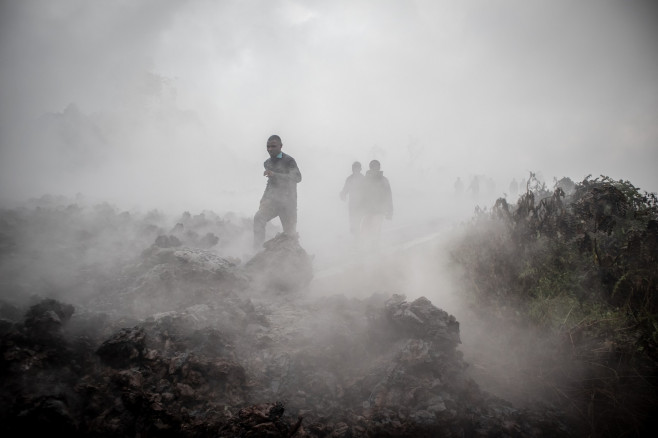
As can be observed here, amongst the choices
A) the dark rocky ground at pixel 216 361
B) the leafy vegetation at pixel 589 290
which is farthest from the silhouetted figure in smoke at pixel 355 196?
the dark rocky ground at pixel 216 361

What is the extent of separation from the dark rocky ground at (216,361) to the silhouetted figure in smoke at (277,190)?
152 cm

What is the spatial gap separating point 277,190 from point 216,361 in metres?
3.84

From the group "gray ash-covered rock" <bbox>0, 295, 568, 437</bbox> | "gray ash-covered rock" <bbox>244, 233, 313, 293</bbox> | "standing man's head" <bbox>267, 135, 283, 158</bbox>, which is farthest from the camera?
"standing man's head" <bbox>267, 135, 283, 158</bbox>

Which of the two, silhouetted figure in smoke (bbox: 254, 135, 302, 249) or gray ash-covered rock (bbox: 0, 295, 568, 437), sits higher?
silhouetted figure in smoke (bbox: 254, 135, 302, 249)

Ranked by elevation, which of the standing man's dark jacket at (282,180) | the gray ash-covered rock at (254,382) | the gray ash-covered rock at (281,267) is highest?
the standing man's dark jacket at (282,180)

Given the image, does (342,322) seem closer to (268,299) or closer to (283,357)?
(283,357)

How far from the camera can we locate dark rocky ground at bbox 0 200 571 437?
180cm

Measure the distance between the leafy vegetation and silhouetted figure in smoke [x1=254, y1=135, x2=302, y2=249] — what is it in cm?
346

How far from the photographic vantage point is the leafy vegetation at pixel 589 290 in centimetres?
219

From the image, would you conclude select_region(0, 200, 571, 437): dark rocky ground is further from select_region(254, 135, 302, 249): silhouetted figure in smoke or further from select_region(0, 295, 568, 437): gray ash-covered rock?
select_region(254, 135, 302, 249): silhouetted figure in smoke

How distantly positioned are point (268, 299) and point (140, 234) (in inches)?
161

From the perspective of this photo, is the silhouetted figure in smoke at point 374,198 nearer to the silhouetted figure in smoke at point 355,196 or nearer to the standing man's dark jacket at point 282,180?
the silhouetted figure in smoke at point 355,196

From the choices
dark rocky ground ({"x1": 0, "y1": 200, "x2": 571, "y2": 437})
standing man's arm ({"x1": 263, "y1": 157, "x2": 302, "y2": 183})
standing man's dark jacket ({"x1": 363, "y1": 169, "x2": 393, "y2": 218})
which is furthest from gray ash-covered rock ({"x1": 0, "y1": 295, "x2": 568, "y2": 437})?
standing man's dark jacket ({"x1": 363, "y1": 169, "x2": 393, "y2": 218})

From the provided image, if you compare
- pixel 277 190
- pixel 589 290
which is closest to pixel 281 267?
pixel 277 190
